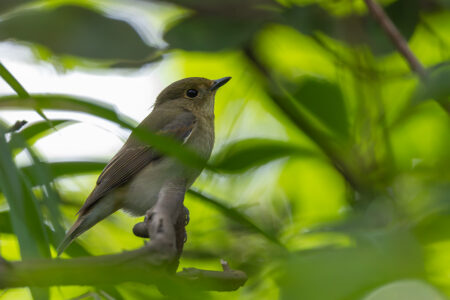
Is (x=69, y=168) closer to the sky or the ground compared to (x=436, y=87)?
closer to the ground

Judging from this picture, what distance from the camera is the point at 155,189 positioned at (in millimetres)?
3385

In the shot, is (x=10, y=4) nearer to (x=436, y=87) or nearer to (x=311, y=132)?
(x=311, y=132)

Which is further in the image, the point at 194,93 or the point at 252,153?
the point at 194,93

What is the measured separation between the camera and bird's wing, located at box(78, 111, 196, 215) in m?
3.55

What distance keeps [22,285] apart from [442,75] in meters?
1.43

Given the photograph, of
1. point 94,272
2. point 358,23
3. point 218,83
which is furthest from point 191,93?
point 94,272

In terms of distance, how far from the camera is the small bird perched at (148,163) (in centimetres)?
329

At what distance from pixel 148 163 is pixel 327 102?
5.08 feet

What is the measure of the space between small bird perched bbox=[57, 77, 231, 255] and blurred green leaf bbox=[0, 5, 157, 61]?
54cm

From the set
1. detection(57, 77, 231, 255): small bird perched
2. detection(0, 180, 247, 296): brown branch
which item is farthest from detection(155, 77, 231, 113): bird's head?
detection(0, 180, 247, 296): brown branch

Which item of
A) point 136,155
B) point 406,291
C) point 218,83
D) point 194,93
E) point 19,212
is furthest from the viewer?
point 194,93

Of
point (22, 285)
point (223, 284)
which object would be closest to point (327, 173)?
point (223, 284)

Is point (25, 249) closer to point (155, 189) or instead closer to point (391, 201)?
point (391, 201)

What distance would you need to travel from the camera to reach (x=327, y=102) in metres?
2.41
